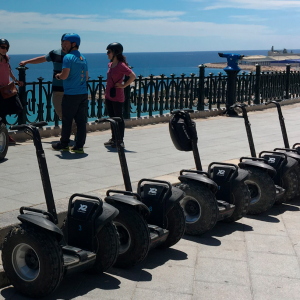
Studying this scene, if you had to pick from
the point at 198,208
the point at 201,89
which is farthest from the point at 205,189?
the point at 201,89

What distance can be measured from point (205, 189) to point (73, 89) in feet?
12.3

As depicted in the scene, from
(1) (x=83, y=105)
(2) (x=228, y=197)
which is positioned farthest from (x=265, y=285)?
(1) (x=83, y=105)

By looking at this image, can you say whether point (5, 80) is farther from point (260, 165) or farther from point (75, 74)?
point (260, 165)

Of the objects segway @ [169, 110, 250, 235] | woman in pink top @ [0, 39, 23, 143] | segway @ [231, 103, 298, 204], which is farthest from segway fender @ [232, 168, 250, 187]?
woman in pink top @ [0, 39, 23, 143]

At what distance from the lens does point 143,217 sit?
4.64m

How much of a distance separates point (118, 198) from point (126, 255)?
1.65 ft

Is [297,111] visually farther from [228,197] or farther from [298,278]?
[298,278]

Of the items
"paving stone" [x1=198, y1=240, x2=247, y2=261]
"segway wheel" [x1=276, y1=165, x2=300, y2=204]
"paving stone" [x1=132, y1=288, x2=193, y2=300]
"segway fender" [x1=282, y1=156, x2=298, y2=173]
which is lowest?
"paving stone" [x1=198, y1=240, x2=247, y2=261]

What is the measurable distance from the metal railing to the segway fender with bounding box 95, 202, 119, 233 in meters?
6.21

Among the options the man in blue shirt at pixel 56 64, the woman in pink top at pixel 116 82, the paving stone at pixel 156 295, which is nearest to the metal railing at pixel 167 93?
the man in blue shirt at pixel 56 64

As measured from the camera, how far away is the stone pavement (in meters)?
4.04

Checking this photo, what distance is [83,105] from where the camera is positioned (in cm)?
849

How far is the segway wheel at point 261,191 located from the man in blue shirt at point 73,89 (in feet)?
10.7

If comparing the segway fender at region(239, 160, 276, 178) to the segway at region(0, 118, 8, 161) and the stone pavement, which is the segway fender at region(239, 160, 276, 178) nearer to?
the stone pavement
